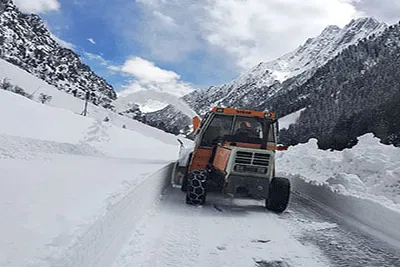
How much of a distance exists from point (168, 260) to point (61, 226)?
1.67m

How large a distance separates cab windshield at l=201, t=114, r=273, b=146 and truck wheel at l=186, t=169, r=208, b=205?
1098 mm

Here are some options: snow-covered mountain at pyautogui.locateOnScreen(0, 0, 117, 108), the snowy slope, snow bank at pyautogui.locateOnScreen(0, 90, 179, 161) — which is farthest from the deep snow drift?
snow-covered mountain at pyautogui.locateOnScreen(0, 0, 117, 108)

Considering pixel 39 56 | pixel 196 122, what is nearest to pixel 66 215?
pixel 196 122

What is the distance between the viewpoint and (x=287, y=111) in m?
154

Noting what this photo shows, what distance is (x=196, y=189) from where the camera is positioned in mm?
7883

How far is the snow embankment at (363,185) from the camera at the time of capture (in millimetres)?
6879

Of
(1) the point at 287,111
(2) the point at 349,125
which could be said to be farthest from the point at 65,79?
(2) the point at 349,125

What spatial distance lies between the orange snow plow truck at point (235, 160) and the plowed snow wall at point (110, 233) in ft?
4.76

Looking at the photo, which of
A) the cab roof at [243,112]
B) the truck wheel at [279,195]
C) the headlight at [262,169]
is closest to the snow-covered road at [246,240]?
the truck wheel at [279,195]

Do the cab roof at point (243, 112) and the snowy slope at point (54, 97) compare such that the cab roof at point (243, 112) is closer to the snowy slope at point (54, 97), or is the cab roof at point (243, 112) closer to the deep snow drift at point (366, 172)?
the deep snow drift at point (366, 172)

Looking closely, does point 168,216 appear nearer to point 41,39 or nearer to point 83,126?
point 83,126

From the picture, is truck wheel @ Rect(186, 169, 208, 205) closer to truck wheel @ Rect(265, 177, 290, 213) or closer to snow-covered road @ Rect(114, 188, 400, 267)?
snow-covered road @ Rect(114, 188, 400, 267)

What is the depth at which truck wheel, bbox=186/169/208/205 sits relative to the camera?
25.9 ft

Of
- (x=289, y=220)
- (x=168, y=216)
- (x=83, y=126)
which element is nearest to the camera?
(x=168, y=216)
